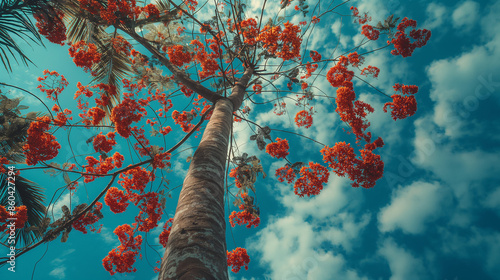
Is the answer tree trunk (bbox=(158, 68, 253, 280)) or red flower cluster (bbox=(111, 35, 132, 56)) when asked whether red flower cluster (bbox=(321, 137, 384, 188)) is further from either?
red flower cluster (bbox=(111, 35, 132, 56))

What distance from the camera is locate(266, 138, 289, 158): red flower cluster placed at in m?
4.20

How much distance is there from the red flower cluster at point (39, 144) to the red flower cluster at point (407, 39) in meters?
6.53

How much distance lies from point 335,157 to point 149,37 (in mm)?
4801

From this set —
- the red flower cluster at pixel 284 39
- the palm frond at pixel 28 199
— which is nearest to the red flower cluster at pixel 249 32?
the red flower cluster at pixel 284 39

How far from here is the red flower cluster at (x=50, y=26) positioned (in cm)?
350

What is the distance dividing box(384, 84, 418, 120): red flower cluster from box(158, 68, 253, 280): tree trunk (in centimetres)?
356

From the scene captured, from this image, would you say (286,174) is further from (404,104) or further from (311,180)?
(404,104)

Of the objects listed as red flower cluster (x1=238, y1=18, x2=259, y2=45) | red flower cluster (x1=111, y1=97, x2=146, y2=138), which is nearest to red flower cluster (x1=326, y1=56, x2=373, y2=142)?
red flower cluster (x1=238, y1=18, x2=259, y2=45)

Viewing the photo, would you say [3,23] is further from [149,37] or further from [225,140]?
[225,140]

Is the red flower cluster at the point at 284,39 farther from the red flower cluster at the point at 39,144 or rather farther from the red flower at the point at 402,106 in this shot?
the red flower cluster at the point at 39,144

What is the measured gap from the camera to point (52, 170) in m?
3.35

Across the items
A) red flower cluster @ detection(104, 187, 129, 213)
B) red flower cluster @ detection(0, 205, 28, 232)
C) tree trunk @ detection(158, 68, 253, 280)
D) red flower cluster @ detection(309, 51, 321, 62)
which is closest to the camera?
tree trunk @ detection(158, 68, 253, 280)

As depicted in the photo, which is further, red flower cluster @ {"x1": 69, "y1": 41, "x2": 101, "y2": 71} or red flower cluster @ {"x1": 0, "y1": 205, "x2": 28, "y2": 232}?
red flower cluster @ {"x1": 69, "y1": 41, "x2": 101, "y2": 71}

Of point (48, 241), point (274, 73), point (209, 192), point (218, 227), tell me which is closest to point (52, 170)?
point (48, 241)
